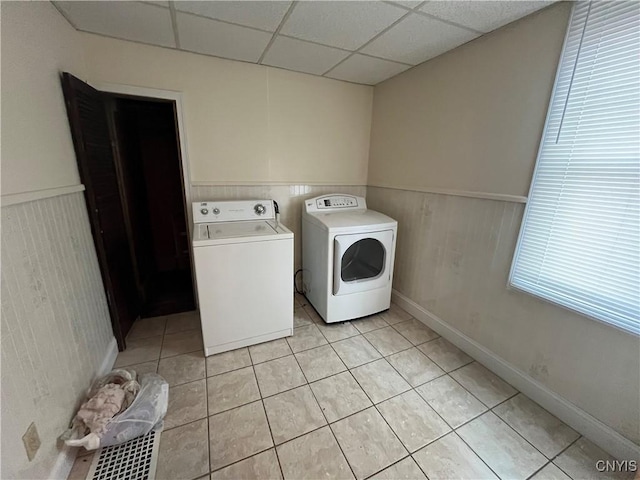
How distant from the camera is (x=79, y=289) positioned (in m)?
1.46

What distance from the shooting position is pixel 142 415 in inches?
51.6

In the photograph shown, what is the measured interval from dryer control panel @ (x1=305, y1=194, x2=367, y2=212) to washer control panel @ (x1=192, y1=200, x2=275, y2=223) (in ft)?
1.25

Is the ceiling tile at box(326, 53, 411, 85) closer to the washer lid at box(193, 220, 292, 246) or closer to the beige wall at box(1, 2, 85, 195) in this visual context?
the washer lid at box(193, 220, 292, 246)

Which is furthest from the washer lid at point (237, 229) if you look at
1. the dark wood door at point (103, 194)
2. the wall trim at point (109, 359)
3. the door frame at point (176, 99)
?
the wall trim at point (109, 359)

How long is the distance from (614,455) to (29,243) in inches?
114

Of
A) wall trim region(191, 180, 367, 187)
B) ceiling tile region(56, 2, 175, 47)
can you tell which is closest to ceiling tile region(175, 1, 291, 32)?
ceiling tile region(56, 2, 175, 47)

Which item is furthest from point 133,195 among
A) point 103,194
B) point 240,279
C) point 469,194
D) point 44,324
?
point 469,194

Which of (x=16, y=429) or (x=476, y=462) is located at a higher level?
(x=16, y=429)

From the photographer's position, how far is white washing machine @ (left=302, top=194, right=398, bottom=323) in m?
2.07

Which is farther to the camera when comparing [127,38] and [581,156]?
[127,38]

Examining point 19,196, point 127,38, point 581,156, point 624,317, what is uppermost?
point 127,38

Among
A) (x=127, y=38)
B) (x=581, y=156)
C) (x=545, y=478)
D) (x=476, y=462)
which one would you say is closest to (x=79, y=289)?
(x=127, y=38)

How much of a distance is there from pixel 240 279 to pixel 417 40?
79.3 inches

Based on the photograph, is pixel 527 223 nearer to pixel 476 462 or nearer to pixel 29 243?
pixel 476 462
